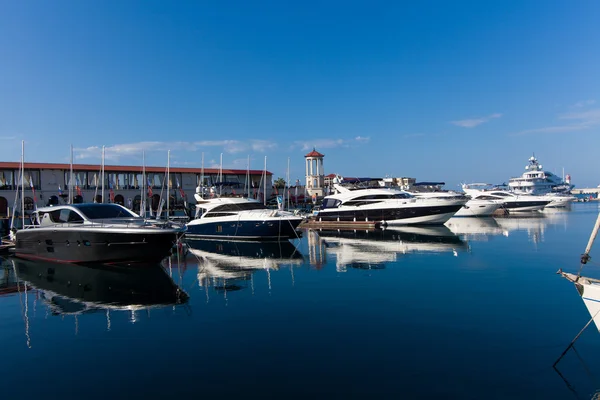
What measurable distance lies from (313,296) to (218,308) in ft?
11.8

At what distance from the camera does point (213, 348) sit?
1101 cm

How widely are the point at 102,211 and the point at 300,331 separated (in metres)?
16.7

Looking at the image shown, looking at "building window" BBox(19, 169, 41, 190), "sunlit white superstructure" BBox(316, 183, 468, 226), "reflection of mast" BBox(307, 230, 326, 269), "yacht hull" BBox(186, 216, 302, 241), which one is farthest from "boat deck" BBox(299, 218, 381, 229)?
"building window" BBox(19, 169, 41, 190)

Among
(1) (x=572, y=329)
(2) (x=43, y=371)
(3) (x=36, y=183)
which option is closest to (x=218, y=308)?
(2) (x=43, y=371)

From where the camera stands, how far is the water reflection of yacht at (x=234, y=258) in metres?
20.6

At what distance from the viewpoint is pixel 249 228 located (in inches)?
1345

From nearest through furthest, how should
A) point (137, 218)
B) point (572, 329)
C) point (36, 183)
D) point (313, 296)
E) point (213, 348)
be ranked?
1. point (213, 348)
2. point (572, 329)
3. point (313, 296)
4. point (137, 218)
5. point (36, 183)

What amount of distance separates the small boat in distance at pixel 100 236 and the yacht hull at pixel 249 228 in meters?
10.7

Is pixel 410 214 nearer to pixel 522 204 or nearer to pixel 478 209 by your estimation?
pixel 478 209

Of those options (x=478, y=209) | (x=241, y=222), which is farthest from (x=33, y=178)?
(x=478, y=209)

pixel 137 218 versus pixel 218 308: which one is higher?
pixel 137 218

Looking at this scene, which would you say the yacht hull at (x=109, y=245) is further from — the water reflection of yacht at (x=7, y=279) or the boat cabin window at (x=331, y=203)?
the boat cabin window at (x=331, y=203)

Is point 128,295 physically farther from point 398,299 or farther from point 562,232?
point 562,232

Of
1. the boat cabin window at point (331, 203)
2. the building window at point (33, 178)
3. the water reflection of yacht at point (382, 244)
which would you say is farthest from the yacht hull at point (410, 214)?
the building window at point (33, 178)
